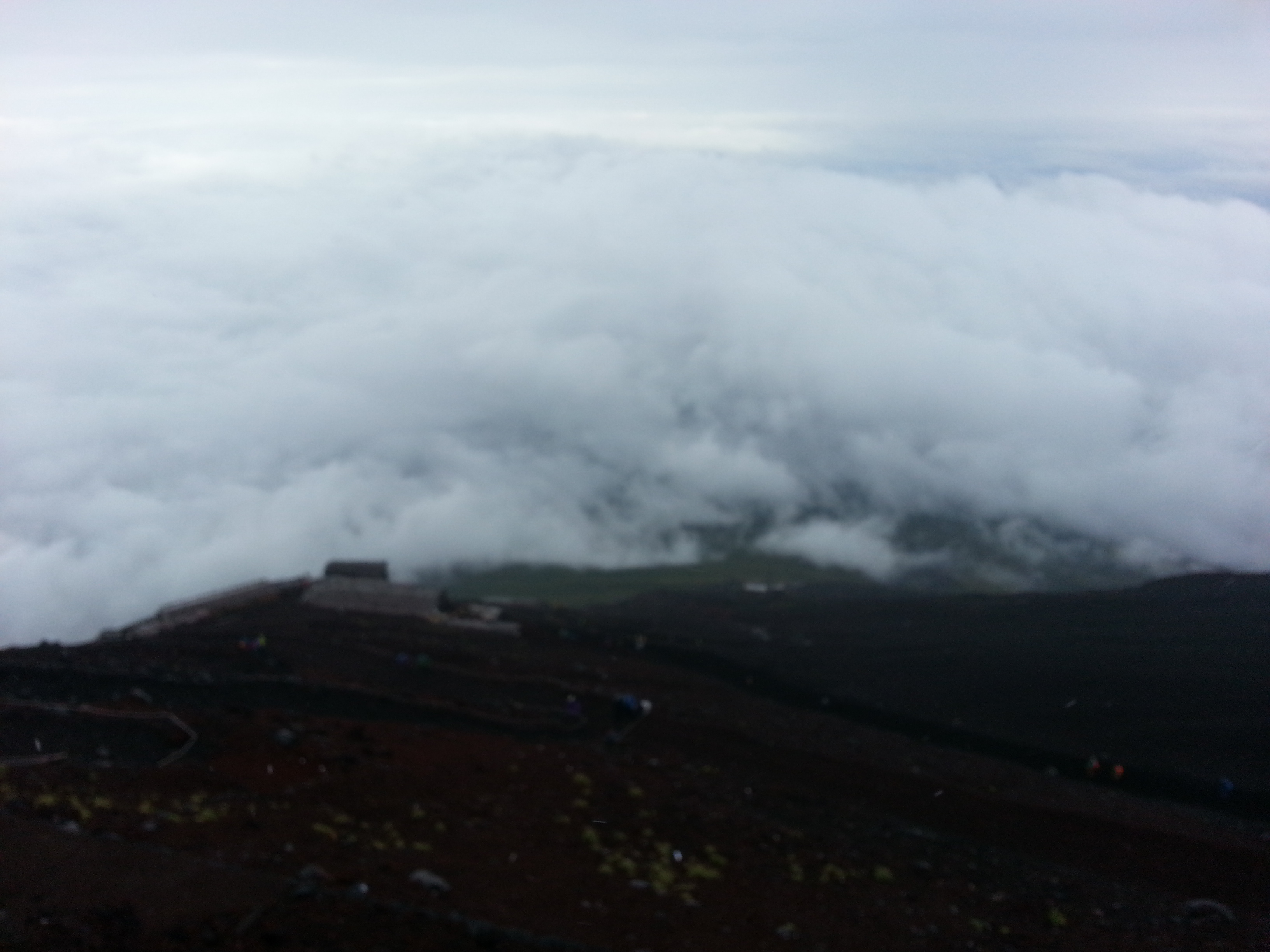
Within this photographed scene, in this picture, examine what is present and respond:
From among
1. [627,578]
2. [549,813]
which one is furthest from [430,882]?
[627,578]

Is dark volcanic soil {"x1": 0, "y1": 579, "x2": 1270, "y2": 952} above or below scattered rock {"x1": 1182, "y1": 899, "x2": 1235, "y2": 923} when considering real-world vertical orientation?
above

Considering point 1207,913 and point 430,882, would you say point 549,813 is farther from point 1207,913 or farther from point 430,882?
point 1207,913

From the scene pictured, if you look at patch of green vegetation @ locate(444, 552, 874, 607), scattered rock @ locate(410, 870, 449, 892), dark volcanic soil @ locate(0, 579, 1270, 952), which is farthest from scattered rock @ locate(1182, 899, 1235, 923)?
patch of green vegetation @ locate(444, 552, 874, 607)

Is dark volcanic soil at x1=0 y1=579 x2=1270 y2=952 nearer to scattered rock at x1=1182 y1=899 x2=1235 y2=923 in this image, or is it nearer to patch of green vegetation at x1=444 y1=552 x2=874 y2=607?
scattered rock at x1=1182 y1=899 x2=1235 y2=923

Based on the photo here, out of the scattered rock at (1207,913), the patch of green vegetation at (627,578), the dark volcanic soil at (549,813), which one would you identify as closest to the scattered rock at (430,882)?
the dark volcanic soil at (549,813)

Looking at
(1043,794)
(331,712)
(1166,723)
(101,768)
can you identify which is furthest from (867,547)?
(101,768)
